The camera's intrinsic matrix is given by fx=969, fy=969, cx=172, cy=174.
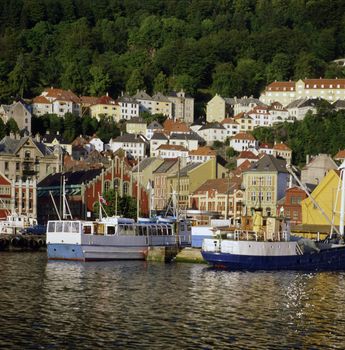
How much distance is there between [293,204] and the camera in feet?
394

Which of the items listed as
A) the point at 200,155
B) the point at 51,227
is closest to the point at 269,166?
the point at 200,155

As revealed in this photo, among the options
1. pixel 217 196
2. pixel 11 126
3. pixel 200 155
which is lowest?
pixel 217 196

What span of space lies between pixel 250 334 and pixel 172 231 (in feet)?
160

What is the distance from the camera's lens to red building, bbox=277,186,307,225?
11869 cm

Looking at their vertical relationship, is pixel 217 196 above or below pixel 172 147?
below

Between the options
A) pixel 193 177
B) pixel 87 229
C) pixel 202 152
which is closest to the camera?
pixel 87 229

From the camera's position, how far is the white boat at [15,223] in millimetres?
109062

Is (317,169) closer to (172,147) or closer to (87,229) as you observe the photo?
(87,229)

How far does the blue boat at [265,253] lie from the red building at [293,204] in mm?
38211

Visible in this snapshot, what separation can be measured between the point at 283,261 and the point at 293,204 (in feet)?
143

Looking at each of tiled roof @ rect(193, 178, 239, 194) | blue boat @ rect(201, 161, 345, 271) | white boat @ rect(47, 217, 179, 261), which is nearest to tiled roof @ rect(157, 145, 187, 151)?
tiled roof @ rect(193, 178, 239, 194)

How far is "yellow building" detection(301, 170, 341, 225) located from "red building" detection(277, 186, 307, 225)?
4.20 meters

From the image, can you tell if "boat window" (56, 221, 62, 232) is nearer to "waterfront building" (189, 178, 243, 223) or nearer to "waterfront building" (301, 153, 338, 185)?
"waterfront building" (189, 178, 243, 223)

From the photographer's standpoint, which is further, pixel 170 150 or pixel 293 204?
pixel 170 150
